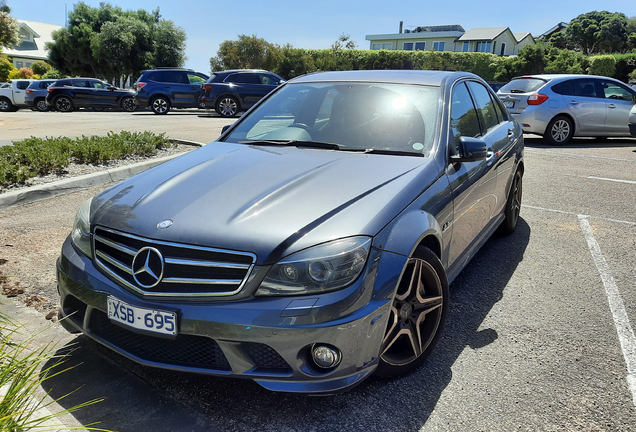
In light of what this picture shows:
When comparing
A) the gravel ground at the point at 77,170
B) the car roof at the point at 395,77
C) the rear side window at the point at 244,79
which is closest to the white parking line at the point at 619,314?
the car roof at the point at 395,77

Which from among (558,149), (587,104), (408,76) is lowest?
(558,149)

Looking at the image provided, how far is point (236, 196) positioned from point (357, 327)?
935 millimetres

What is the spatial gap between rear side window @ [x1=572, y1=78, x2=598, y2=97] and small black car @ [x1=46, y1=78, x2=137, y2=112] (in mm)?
17913

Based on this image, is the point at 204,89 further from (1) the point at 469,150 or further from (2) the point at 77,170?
(1) the point at 469,150

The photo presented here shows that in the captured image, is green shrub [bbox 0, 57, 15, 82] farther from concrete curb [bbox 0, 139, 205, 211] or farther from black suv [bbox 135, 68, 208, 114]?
concrete curb [bbox 0, 139, 205, 211]

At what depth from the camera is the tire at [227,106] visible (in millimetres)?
19172

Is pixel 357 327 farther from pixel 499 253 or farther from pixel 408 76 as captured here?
pixel 499 253

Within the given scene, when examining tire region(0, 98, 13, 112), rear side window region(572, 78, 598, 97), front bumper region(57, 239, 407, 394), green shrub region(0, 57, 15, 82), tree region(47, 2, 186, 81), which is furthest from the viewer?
green shrub region(0, 57, 15, 82)

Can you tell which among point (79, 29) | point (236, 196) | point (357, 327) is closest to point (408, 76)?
point (236, 196)

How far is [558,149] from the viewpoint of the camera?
1169cm

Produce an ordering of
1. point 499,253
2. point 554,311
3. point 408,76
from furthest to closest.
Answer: point 499,253 → point 408,76 → point 554,311

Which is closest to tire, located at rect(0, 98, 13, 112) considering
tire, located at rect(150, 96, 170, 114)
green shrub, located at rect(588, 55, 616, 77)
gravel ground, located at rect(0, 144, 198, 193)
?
tire, located at rect(150, 96, 170, 114)

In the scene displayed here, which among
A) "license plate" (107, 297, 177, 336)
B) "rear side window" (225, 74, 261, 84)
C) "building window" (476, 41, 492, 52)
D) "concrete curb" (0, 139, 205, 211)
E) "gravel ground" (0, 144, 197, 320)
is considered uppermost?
"building window" (476, 41, 492, 52)

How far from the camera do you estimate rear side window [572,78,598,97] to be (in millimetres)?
12141
